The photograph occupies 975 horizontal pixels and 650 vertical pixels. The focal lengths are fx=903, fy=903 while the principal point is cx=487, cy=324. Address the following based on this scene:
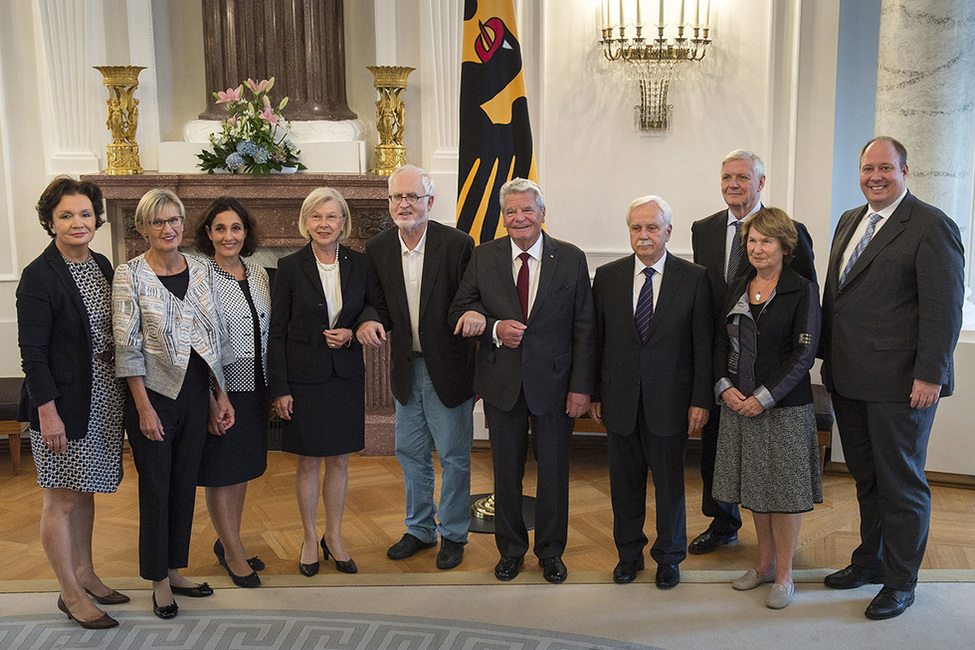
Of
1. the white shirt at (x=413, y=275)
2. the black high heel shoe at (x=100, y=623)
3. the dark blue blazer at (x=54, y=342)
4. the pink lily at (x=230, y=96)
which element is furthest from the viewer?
the pink lily at (x=230, y=96)

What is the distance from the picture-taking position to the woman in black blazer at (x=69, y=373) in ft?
9.87

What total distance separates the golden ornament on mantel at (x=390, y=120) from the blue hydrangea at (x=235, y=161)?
2.53 ft

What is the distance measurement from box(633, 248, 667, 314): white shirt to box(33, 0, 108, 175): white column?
3.67m

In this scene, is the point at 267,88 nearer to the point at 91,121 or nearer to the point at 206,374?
the point at 91,121

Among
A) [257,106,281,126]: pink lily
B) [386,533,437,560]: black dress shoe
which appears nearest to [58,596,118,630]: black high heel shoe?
[386,533,437,560]: black dress shoe

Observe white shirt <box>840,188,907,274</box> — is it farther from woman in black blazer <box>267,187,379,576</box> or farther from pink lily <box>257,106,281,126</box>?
pink lily <box>257,106,281,126</box>

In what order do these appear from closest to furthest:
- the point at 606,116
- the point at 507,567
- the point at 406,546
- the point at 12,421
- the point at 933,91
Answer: the point at 507,567 → the point at 406,546 → the point at 933,91 → the point at 12,421 → the point at 606,116

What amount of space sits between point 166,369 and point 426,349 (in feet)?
3.31

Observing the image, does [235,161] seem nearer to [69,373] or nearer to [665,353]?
[69,373]

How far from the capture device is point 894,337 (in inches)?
125

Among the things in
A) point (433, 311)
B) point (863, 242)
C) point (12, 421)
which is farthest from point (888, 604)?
point (12, 421)

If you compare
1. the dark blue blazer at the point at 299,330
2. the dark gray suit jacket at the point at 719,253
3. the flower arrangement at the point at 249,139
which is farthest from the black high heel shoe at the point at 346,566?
the flower arrangement at the point at 249,139

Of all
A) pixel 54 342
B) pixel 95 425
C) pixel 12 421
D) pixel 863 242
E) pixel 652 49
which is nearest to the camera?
pixel 54 342

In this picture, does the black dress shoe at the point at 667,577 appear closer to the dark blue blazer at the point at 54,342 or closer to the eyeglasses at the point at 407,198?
the eyeglasses at the point at 407,198
